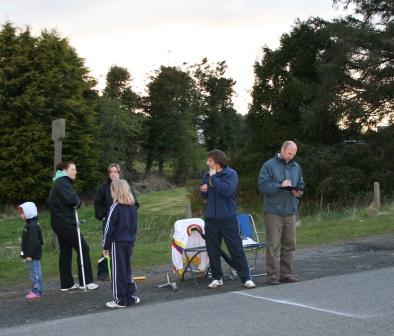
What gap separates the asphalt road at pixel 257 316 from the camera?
594cm

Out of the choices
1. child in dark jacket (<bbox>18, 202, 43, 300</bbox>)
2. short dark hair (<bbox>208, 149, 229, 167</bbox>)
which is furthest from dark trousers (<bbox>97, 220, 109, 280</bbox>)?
short dark hair (<bbox>208, 149, 229, 167</bbox>)

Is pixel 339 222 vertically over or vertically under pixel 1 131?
under

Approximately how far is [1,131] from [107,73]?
104 ft

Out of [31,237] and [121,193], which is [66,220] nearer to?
[31,237]

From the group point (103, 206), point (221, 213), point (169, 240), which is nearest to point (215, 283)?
point (221, 213)

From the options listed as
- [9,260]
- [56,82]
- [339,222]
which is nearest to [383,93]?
[339,222]

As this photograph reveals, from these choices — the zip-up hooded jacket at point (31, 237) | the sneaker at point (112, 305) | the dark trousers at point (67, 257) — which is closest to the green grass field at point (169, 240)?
the dark trousers at point (67, 257)

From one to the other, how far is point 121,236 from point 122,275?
51 centimetres

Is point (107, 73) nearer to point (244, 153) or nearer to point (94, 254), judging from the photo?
point (244, 153)

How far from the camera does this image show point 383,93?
105ft

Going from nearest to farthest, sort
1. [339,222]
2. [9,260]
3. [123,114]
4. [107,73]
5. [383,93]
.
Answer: [9,260], [339,222], [383,93], [123,114], [107,73]

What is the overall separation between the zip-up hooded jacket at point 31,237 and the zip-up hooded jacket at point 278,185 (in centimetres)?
327

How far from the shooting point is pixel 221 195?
816 cm

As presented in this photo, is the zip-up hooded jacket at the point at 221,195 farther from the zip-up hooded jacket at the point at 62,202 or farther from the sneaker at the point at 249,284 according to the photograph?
the zip-up hooded jacket at the point at 62,202
